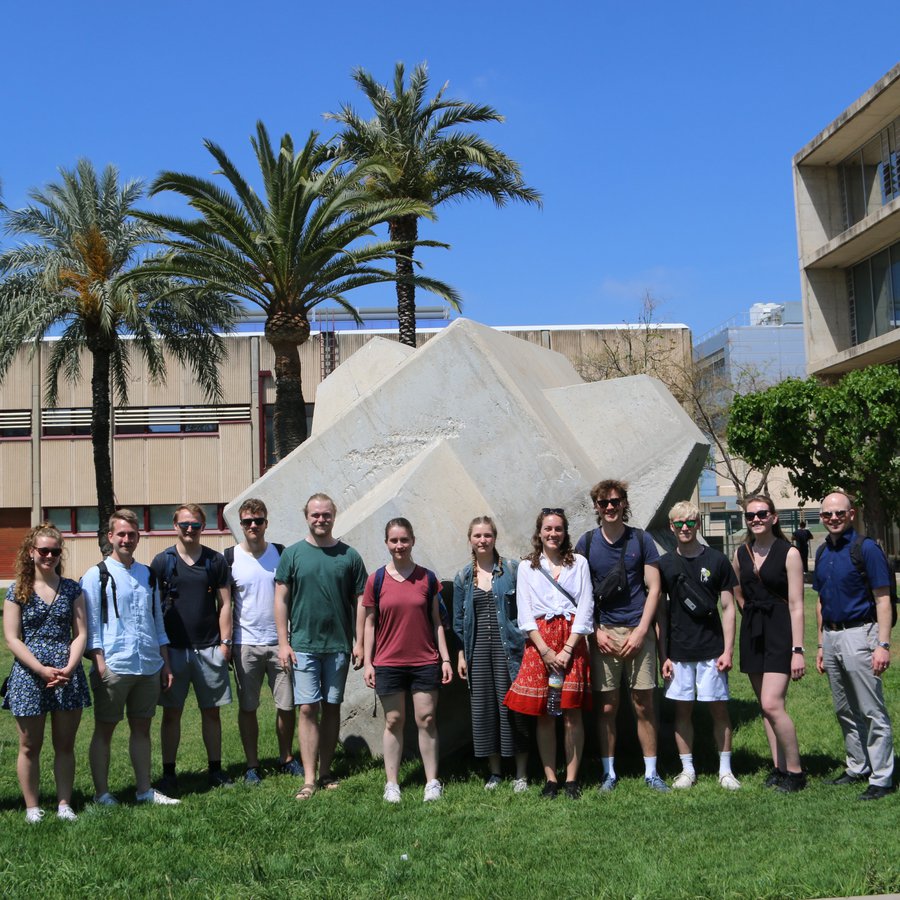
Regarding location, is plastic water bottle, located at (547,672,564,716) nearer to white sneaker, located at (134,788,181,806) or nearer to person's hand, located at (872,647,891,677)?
person's hand, located at (872,647,891,677)

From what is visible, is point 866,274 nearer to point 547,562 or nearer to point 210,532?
point 210,532

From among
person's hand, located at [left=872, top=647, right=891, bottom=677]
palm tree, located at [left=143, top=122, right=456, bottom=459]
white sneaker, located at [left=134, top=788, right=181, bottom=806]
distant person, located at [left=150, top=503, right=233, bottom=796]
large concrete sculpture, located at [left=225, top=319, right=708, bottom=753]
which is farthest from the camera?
palm tree, located at [left=143, top=122, right=456, bottom=459]

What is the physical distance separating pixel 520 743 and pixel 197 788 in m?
2.09

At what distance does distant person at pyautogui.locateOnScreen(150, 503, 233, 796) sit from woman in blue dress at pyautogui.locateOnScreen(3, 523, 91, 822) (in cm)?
66

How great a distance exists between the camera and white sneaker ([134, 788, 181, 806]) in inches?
240

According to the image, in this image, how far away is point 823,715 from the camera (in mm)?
8523

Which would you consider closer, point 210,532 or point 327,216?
point 327,216

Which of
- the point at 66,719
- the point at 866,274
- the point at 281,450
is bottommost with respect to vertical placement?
the point at 66,719

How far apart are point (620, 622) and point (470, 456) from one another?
1876 mm

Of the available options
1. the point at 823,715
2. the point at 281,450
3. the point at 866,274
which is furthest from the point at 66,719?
the point at 866,274

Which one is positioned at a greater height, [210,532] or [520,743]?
[210,532]

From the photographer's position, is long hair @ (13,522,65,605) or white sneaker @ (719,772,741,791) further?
white sneaker @ (719,772,741,791)

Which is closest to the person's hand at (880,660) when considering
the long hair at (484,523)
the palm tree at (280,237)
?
the long hair at (484,523)

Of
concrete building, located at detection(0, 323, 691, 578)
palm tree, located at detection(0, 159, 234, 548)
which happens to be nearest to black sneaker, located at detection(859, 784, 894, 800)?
palm tree, located at detection(0, 159, 234, 548)
